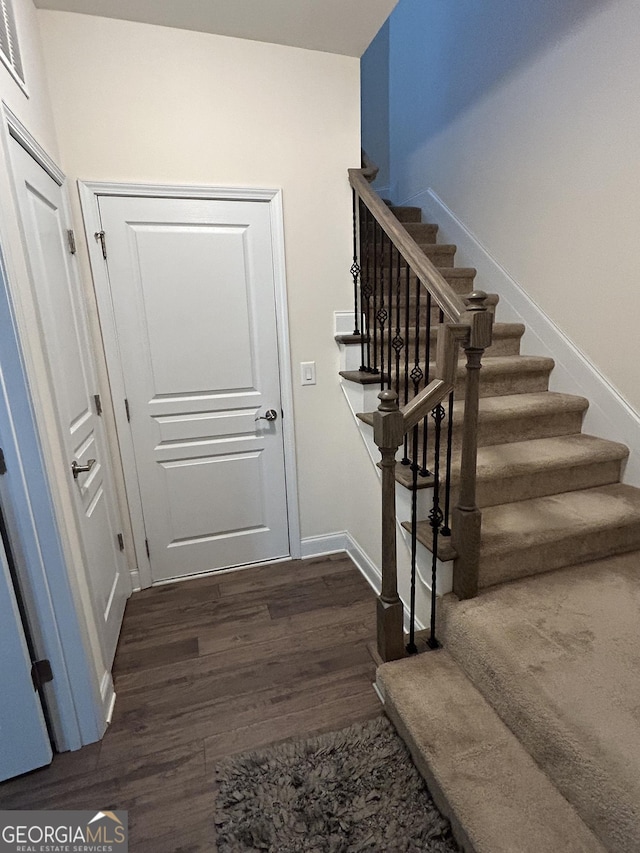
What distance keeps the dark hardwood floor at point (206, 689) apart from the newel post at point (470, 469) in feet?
1.97

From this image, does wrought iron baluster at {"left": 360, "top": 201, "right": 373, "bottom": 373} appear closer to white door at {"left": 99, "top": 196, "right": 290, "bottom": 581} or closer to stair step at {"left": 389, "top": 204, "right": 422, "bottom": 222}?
white door at {"left": 99, "top": 196, "right": 290, "bottom": 581}

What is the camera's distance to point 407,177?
3947 mm

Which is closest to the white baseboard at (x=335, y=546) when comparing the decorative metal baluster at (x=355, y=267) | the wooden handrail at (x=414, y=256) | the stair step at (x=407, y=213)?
the decorative metal baluster at (x=355, y=267)

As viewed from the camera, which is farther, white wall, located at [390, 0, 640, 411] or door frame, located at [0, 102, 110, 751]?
white wall, located at [390, 0, 640, 411]

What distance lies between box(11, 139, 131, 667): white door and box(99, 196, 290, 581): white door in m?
0.22

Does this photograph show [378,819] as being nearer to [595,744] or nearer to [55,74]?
[595,744]

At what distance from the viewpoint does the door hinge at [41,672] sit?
4.80 feet

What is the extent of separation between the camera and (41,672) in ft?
4.84

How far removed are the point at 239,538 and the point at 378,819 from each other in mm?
1556

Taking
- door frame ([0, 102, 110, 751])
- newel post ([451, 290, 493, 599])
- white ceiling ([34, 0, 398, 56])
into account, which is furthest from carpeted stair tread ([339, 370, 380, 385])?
white ceiling ([34, 0, 398, 56])

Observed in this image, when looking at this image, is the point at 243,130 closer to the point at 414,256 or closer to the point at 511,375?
the point at 414,256

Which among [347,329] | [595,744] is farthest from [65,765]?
[347,329]

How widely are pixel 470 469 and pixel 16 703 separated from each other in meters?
1.71

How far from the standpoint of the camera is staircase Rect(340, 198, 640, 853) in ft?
3.72
